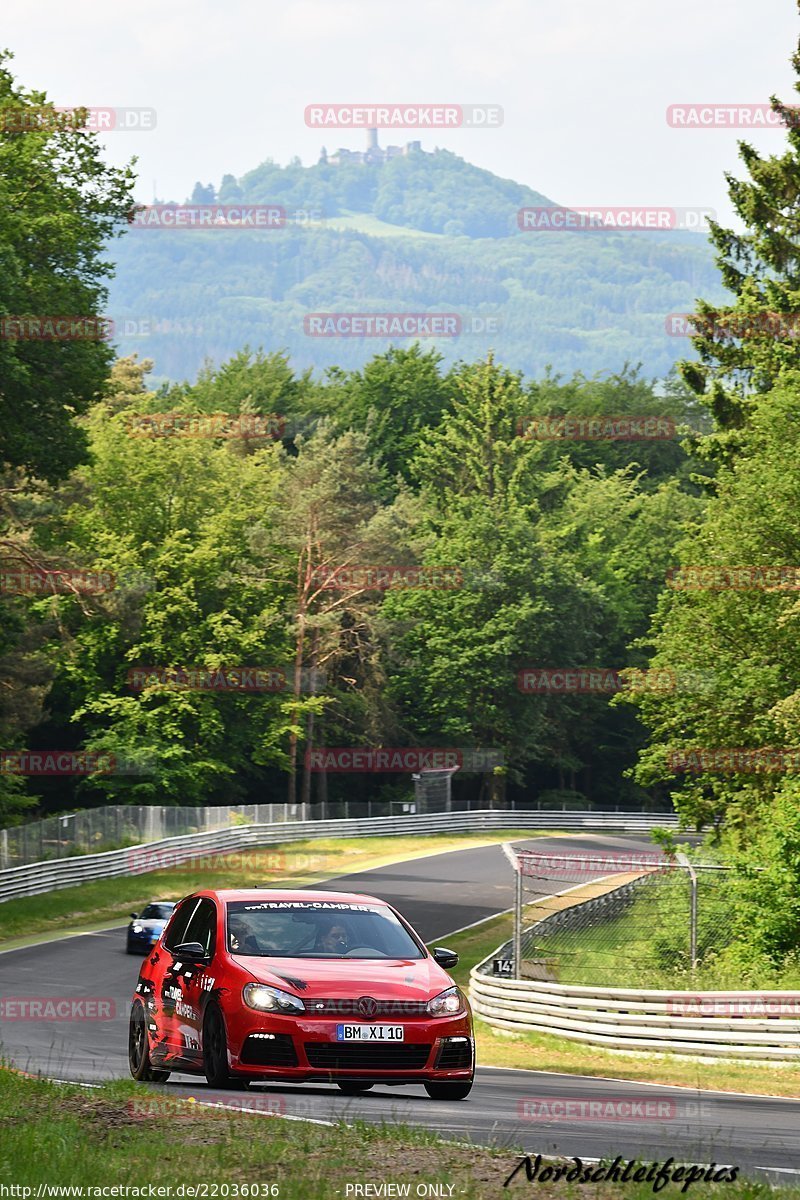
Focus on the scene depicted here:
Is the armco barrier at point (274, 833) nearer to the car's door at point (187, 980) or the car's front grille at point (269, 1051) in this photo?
the car's door at point (187, 980)

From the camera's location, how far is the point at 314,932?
13055 millimetres

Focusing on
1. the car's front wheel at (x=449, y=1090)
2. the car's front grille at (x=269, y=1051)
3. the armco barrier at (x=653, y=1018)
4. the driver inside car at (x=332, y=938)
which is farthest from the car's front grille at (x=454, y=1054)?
the armco barrier at (x=653, y=1018)

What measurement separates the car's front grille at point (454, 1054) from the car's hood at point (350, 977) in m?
0.35

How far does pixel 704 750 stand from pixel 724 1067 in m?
19.8

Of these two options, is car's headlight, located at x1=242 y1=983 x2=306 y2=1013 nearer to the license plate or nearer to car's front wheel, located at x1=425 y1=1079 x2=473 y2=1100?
the license plate

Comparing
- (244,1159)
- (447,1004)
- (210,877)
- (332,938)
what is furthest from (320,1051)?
(210,877)

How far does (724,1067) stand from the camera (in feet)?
62.8

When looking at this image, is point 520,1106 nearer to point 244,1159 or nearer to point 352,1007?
point 352,1007

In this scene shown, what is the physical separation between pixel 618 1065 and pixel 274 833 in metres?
44.9

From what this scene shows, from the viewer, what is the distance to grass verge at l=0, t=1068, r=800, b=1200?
7957mm

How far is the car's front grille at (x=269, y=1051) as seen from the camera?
1186 cm

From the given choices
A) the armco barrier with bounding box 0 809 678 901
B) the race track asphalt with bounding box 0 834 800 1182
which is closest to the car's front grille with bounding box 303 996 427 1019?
the race track asphalt with bounding box 0 834 800 1182

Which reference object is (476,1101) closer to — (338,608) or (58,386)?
(58,386)

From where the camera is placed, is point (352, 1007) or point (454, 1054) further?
point (454, 1054)
